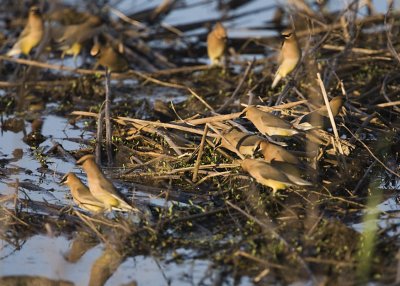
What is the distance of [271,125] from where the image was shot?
20.7 ft

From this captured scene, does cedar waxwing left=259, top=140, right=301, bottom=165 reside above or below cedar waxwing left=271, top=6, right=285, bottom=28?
above

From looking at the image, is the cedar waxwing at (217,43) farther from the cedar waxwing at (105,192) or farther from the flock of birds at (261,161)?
the cedar waxwing at (105,192)

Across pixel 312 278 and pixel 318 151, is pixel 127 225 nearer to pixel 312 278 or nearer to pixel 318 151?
pixel 312 278

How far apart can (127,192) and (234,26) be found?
19.9 ft

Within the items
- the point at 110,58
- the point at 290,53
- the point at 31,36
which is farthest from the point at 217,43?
the point at 290,53

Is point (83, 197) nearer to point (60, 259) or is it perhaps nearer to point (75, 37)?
point (60, 259)

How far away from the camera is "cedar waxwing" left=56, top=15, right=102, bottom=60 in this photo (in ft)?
33.7

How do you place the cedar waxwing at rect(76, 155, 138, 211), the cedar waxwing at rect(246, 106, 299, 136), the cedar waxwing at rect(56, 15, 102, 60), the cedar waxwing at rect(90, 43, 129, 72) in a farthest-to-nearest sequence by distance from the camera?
the cedar waxwing at rect(56, 15, 102, 60) → the cedar waxwing at rect(90, 43, 129, 72) → the cedar waxwing at rect(246, 106, 299, 136) → the cedar waxwing at rect(76, 155, 138, 211)

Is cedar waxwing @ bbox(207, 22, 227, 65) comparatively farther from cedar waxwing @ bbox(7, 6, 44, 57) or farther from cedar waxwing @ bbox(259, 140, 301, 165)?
cedar waxwing @ bbox(259, 140, 301, 165)

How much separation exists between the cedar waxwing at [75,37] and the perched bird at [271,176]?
14.9 ft

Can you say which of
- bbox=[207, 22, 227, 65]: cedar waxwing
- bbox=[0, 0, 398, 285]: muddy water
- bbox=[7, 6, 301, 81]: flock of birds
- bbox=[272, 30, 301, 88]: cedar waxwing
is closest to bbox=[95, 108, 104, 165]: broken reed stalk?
bbox=[0, 0, 398, 285]: muddy water

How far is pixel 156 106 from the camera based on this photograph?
8.31 meters

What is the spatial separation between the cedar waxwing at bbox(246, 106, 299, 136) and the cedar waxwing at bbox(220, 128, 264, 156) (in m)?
0.09

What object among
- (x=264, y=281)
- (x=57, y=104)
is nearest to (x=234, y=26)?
(x=57, y=104)
